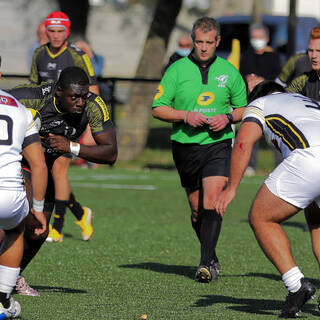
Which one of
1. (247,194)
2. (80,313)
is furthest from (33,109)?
(247,194)

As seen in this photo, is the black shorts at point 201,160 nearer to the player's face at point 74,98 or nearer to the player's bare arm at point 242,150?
the player's face at point 74,98

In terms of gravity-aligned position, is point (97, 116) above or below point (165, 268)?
above

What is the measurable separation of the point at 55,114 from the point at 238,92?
6.79 ft

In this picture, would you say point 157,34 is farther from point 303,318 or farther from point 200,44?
point 303,318

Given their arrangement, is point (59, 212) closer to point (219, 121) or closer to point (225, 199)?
point (219, 121)

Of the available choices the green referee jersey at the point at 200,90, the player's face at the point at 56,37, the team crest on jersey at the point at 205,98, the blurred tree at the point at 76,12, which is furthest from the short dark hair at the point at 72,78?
the blurred tree at the point at 76,12

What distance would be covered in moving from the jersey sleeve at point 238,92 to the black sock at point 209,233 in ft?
3.32

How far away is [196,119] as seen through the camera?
9.19 metres

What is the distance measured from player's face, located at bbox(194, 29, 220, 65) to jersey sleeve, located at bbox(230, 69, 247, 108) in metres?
0.31

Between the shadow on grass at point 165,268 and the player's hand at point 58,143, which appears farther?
the shadow on grass at point 165,268

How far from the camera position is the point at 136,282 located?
28.8 ft

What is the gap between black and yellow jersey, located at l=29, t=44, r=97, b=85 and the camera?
434 inches

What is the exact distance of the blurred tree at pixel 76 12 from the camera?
23.4 meters

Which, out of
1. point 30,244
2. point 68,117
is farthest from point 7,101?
point 30,244
